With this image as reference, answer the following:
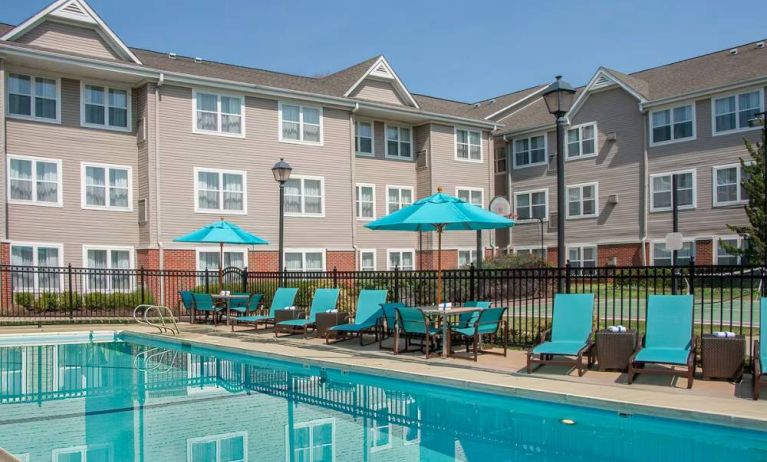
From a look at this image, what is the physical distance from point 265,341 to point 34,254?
1286 cm

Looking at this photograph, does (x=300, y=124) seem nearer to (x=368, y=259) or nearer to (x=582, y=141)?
(x=368, y=259)

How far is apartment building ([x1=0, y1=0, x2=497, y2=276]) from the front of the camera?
23266 mm

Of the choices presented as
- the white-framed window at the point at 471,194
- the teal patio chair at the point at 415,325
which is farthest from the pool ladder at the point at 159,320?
the white-framed window at the point at 471,194

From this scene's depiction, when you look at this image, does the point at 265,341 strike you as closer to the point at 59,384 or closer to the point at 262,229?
the point at 59,384

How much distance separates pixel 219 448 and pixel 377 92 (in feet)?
87.8

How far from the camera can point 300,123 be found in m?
28.9

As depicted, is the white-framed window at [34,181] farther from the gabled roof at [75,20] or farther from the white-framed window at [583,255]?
the white-framed window at [583,255]

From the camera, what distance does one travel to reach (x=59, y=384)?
36.2 feet

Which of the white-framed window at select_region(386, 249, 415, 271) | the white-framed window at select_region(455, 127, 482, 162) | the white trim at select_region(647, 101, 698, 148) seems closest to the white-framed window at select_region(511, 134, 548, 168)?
the white-framed window at select_region(455, 127, 482, 162)

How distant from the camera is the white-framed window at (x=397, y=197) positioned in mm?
32403

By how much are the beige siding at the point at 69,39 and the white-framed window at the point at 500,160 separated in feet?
70.3

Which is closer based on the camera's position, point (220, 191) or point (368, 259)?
point (220, 191)

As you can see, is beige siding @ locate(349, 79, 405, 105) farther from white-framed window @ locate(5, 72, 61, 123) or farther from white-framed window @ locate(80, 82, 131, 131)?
white-framed window @ locate(5, 72, 61, 123)

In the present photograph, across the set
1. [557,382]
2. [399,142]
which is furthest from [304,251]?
[557,382]
